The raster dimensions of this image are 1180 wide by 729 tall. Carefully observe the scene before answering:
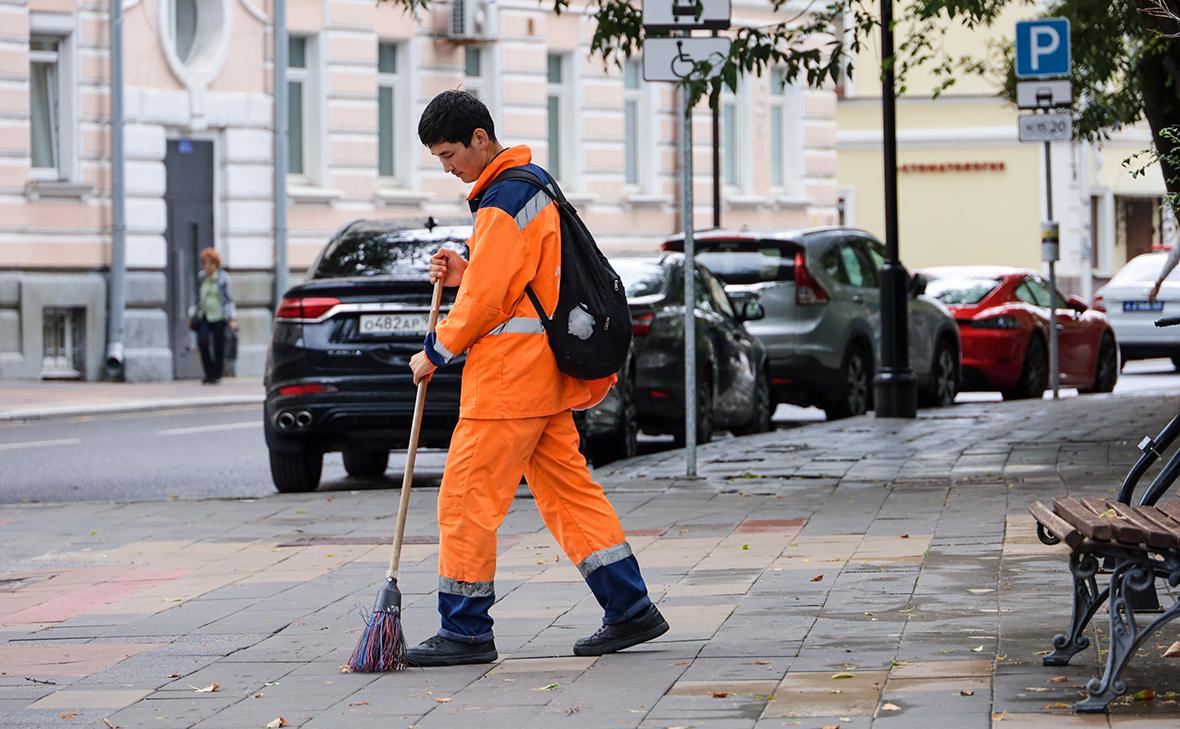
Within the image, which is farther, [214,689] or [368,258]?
[368,258]

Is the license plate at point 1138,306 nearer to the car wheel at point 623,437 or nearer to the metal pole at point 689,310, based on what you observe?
the car wheel at point 623,437

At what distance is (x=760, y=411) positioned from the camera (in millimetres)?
17625

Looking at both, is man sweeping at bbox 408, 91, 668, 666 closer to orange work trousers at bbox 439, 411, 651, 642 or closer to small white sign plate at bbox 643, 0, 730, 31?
orange work trousers at bbox 439, 411, 651, 642

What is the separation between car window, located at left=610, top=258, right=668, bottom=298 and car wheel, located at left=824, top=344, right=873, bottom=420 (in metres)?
3.61

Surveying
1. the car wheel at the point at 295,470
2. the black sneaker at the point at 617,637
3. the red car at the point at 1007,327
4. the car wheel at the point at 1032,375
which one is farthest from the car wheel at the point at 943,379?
the black sneaker at the point at 617,637

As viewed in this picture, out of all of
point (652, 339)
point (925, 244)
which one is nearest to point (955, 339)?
point (652, 339)

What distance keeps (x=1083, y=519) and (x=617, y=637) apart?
1678 millimetres

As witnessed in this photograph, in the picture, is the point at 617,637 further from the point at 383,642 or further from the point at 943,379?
the point at 943,379

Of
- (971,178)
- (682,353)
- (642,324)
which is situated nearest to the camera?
(642,324)

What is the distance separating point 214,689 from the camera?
22.3 ft

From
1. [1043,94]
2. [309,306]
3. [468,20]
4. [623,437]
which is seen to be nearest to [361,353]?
[309,306]

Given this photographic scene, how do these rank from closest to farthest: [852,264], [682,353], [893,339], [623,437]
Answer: [623,437]
[682,353]
[893,339]
[852,264]

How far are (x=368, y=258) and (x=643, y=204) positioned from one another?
23.2 meters

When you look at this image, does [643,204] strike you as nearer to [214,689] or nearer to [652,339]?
[652,339]
